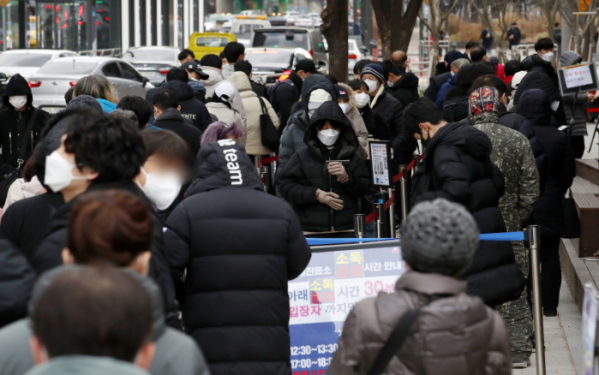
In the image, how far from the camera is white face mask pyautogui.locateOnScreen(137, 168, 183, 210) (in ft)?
11.9

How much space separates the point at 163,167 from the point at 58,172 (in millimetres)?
676

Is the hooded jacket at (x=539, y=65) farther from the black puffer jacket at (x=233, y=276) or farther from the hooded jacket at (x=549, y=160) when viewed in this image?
the black puffer jacket at (x=233, y=276)

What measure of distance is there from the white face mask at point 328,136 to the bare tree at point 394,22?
38.0 ft

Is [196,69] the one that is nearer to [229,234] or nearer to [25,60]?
[229,234]

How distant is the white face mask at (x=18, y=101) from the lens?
785 cm

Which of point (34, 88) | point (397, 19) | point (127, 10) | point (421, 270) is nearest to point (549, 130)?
point (421, 270)

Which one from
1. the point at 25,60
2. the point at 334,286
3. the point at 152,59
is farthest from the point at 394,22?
the point at 152,59

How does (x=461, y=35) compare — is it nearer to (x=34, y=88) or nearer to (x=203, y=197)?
(x=34, y=88)

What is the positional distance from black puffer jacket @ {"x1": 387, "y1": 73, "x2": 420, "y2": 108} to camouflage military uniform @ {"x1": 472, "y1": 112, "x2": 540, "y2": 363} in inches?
188

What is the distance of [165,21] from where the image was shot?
59156 millimetres

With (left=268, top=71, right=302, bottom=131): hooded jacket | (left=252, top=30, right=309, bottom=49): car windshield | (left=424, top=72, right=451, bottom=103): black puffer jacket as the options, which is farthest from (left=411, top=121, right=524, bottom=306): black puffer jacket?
(left=252, top=30, right=309, bottom=49): car windshield

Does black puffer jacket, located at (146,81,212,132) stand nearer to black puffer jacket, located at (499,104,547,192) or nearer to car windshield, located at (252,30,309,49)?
black puffer jacket, located at (499,104,547,192)

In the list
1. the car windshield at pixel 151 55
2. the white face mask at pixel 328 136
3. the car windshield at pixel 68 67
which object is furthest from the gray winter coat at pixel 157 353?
the car windshield at pixel 151 55

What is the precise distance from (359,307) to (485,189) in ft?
9.14
